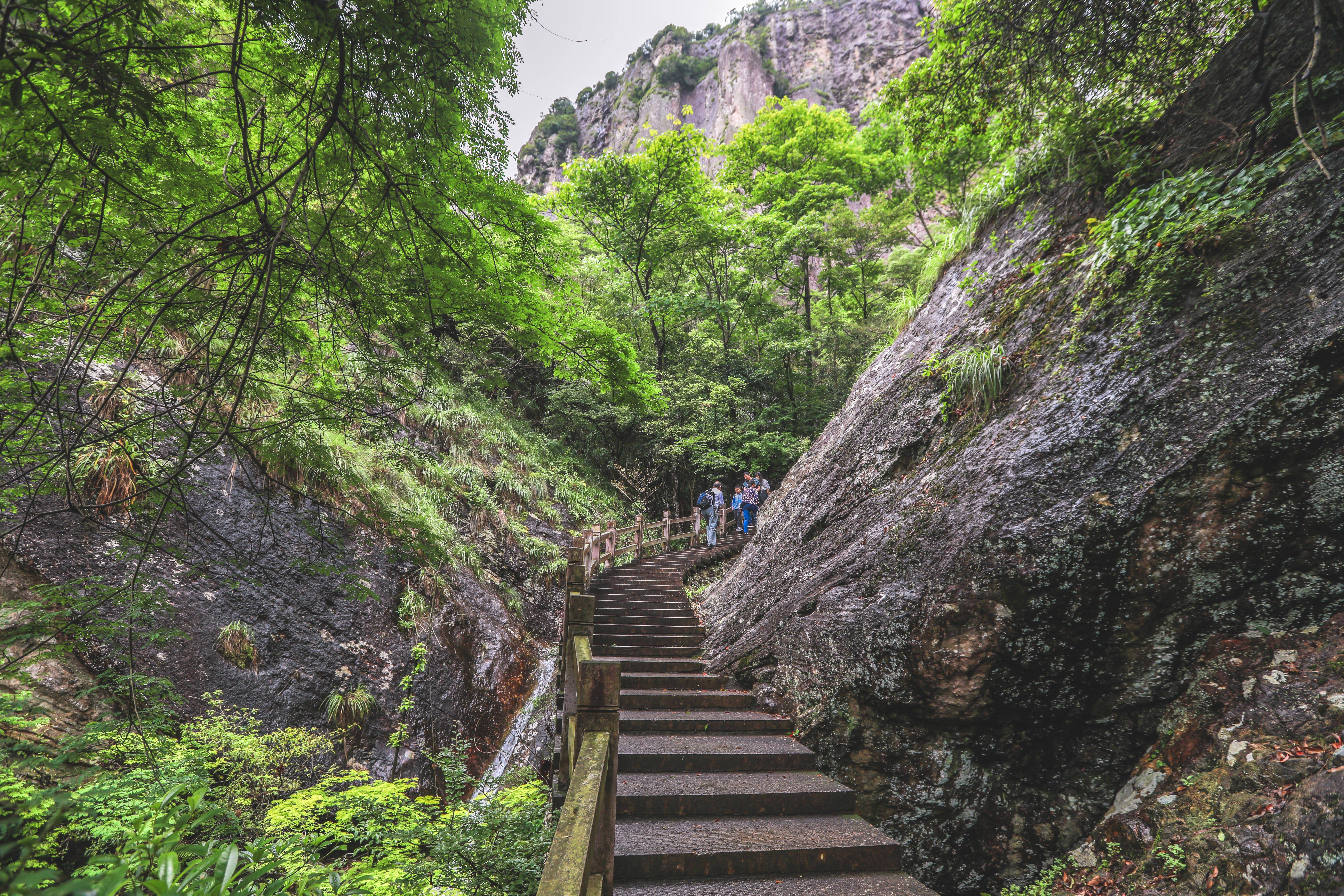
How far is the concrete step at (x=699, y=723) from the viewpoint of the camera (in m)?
4.84

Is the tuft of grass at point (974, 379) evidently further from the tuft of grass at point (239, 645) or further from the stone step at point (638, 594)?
the tuft of grass at point (239, 645)

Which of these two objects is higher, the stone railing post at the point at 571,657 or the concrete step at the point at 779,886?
the stone railing post at the point at 571,657

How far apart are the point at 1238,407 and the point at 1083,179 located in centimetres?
303

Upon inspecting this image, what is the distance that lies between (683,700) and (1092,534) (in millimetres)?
3901

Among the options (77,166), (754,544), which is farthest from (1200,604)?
(77,166)

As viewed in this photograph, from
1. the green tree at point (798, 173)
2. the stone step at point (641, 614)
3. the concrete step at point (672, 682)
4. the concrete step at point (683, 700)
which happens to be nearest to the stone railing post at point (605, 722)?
the concrete step at point (683, 700)

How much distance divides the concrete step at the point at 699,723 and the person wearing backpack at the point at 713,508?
770 cm

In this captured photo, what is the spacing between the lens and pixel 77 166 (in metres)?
2.22

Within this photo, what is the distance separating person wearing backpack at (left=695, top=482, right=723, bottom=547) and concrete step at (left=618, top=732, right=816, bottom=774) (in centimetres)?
817

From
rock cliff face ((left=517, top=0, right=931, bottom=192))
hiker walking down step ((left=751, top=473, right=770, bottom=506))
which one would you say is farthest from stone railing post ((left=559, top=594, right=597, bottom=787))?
rock cliff face ((left=517, top=0, right=931, bottom=192))

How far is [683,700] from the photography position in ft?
17.5

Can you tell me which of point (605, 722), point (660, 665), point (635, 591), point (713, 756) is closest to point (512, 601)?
point (635, 591)

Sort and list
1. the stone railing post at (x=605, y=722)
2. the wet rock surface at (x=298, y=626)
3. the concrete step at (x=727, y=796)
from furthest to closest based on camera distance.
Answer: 1. the wet rock surface at (x=298, y=626)
2. the concrete step at (x=727, y=796)
3. the stone railing post at (x=605, y=722)

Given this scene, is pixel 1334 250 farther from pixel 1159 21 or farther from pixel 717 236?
pixel 717 236
